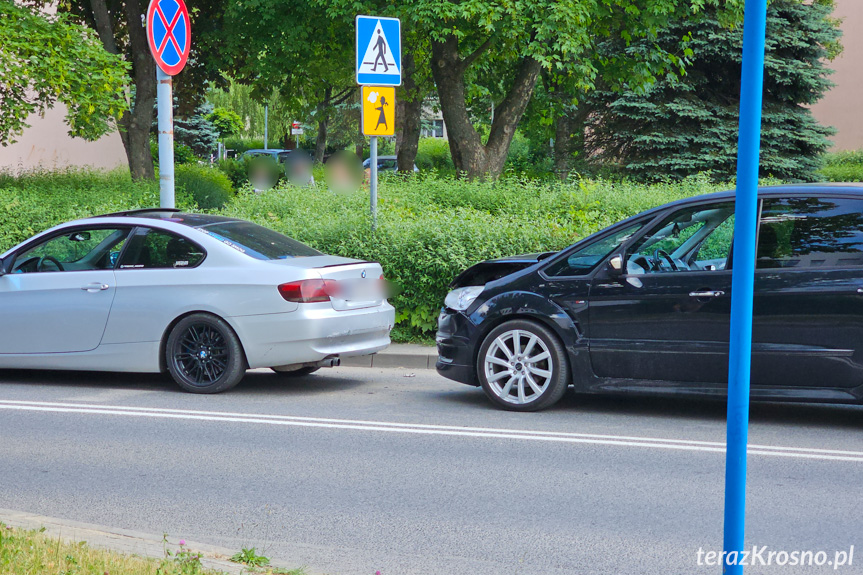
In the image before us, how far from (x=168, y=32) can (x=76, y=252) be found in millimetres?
3283

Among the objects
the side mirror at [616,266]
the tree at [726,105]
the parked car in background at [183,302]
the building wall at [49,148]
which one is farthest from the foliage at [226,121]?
the side mirror at [616,266]

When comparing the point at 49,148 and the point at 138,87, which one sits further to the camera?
the point at 49,148

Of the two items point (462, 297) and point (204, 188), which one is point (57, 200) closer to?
point (462, 297)

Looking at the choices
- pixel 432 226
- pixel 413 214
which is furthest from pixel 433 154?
pixel 432 226

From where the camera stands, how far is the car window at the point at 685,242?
23.2 ft

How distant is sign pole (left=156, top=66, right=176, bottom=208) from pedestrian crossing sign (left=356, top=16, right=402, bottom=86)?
2340 mm

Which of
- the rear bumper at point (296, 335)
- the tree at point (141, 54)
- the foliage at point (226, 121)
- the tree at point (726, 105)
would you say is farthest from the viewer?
the foliage at point (226, 121)

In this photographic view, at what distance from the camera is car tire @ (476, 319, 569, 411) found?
7.38 m

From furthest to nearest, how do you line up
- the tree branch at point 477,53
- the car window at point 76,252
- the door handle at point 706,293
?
the tree branch at point 477,53, the car window at point 76,252, the door handle at point 706,293

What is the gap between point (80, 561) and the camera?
3.94m

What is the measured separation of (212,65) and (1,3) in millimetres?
8387

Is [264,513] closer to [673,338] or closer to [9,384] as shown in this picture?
[673,338]

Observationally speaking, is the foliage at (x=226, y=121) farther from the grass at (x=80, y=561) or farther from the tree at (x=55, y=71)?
the grass at (x=80, y=561)

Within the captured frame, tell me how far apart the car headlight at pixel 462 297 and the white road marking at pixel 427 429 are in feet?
3.86
